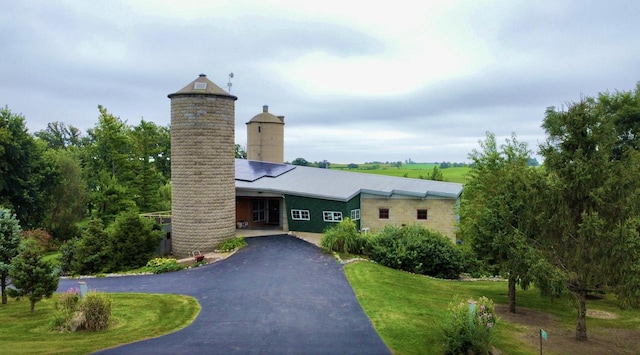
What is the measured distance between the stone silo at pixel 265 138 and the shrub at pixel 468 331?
34.4 meters

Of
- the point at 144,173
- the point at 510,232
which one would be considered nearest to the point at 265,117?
the point at 144,173

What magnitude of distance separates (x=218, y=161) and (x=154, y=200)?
19638 mm

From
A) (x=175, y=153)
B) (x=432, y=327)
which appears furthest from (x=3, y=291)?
(x=432, y=327)

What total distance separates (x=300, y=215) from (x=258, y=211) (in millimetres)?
5863

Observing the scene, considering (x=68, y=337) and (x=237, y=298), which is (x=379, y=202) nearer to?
(x=237, y=298)

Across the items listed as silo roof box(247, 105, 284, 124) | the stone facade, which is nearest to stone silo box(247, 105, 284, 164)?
silo roof box(247, 105, 284, 124)

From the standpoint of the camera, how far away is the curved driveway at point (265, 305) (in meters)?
11.5

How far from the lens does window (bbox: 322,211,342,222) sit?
2805 cm

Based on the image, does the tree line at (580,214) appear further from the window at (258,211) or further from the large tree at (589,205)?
the window at (258,211)

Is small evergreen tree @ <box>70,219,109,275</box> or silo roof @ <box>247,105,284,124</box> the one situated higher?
silo roof @ <box>247,105,284,124</box>

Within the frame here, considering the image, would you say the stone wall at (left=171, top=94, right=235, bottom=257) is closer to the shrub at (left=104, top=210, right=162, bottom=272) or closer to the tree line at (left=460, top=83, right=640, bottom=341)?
the shrub at (left=104, top=210, right=162, bottom=272)

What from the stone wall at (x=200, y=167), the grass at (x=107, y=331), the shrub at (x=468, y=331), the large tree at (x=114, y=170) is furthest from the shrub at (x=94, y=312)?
the large tree at (x=114, y=170)

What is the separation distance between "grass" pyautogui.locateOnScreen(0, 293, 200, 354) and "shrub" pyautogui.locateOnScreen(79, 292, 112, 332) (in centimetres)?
35

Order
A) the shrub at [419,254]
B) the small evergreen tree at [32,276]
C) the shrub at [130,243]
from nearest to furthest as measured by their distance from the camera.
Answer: the small evergreen tree at [32,276] < the shrub at [419,254] < the shrub at [130,243]
